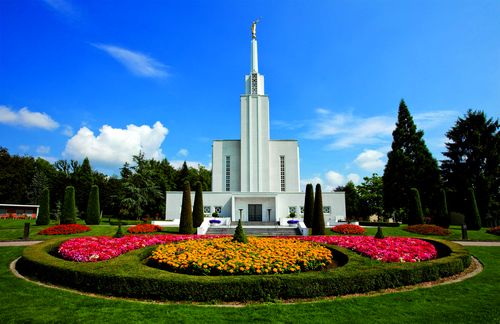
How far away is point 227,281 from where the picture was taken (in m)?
7.23

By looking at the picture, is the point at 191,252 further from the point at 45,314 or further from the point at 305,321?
the point at 305,321

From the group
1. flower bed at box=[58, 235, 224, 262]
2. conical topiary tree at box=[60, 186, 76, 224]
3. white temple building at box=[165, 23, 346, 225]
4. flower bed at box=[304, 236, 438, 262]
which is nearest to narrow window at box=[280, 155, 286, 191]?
white temple building at box=[165, 23, 346, 225]

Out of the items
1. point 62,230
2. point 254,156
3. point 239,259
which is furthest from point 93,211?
point 239,259

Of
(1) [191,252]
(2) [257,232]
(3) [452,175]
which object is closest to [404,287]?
(1) [191,252]

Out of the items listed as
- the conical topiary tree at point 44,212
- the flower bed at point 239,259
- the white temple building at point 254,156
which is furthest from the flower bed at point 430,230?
the conical topiary tree at point 44,212

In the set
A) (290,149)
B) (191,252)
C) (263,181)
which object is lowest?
(191,252)

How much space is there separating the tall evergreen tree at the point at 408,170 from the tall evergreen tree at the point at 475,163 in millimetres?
2093

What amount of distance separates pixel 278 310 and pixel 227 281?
1432 millimetres

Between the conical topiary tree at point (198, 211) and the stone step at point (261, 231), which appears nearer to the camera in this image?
the stone step at point (261, 231)

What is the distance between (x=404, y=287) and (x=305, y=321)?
4.01 meters

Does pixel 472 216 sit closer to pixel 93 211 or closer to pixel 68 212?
pixel 93 211

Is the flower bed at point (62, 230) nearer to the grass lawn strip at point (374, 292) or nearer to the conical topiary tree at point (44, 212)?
the conical topiary tree at point (44, 212)

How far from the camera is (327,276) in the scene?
25.1 ft

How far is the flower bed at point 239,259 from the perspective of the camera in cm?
859
